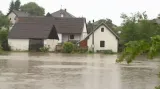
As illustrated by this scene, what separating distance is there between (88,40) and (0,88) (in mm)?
50757

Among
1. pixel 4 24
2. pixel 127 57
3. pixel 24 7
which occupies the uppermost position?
pixel 24 7

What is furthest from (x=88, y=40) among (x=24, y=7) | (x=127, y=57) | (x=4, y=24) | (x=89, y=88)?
(x=24, y=7)

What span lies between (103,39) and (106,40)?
59 cm

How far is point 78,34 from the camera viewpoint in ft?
233

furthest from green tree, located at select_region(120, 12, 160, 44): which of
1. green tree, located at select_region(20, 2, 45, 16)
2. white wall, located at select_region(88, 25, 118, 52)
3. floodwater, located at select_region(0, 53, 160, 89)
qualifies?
green tree, located at select_region(20, 2, 45, 16)

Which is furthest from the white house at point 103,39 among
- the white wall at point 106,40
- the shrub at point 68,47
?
the shrub at point 68,47

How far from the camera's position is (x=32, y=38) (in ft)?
205

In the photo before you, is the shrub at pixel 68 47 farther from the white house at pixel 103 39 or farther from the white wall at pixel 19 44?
the white wall at pixel 19 44

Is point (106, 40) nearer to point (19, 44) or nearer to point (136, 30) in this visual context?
point (136, 30)

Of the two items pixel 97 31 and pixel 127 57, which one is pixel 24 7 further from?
pixel 127 57

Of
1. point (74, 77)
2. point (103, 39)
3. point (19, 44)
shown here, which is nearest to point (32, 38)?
point (19, 44)

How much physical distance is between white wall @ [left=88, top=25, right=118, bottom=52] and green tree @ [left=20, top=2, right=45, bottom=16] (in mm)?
89392

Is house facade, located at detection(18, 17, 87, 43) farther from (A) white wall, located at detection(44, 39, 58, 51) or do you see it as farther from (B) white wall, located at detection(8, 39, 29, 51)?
(B) white wall, located at detection(8, 39, 29, 51)

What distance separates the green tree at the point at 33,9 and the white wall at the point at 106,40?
293 ft
